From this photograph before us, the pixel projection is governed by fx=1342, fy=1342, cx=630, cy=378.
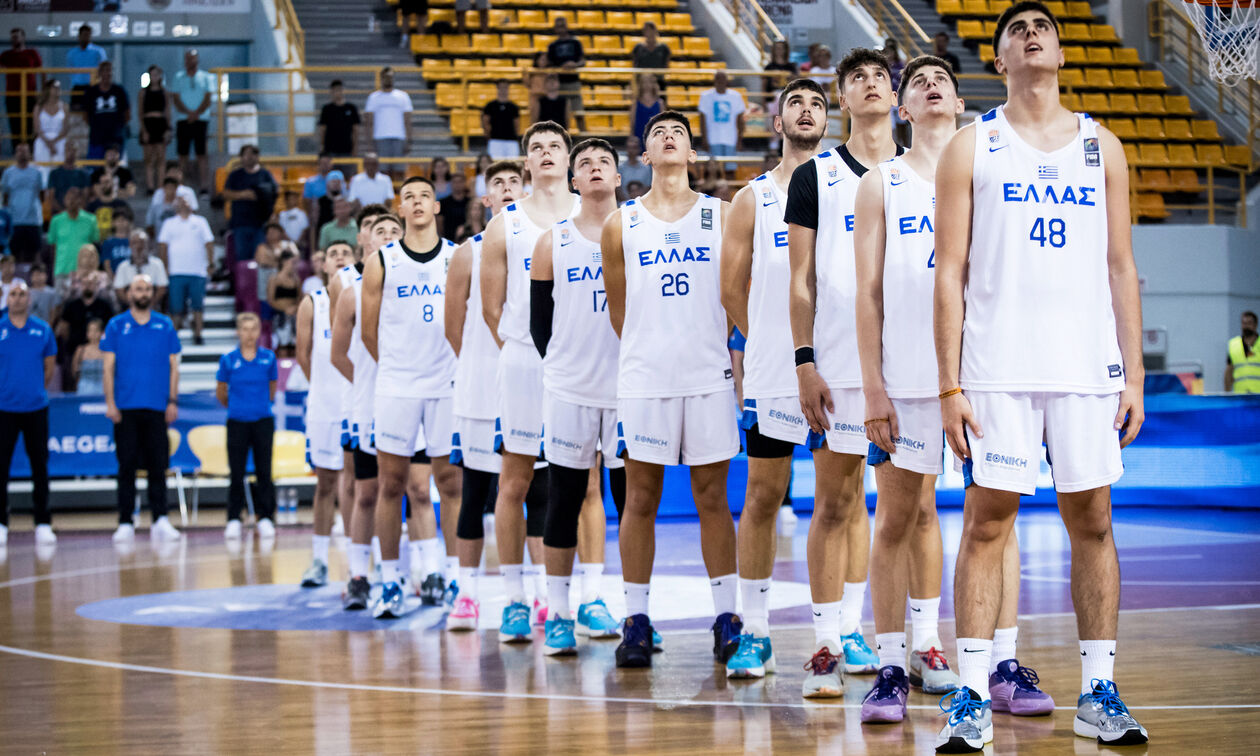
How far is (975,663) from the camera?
13.9ft

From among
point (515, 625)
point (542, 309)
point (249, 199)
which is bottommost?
point (515, 625)

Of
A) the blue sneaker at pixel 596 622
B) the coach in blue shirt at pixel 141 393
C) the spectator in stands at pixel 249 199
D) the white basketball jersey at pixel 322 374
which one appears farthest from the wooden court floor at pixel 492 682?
the spectator in stands at pixel 249 199

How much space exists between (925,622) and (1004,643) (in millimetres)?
470

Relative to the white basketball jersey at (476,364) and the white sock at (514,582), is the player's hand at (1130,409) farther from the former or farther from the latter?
the white basketball jersey at (476,364)

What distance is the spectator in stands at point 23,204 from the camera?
1692 centimetres

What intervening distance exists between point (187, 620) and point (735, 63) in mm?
17160

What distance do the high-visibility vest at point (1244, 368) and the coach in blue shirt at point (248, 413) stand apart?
10943 millimetres

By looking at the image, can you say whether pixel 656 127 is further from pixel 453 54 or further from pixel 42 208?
pixel 453 54

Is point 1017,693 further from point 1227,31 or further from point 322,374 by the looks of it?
point 1227,31

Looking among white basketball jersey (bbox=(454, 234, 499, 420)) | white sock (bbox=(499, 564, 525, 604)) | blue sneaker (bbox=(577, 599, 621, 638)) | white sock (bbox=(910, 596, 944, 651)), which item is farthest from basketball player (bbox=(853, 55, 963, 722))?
white basketball jersey (bbox=(454, 234, 499, 420))

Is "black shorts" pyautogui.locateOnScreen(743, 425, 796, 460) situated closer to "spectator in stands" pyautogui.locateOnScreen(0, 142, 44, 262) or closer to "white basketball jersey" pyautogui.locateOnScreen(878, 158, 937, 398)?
"white basketball jersey" pyautogui.locateOnScreen(878, 158, 937, 398)

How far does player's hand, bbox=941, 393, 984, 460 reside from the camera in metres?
4.15

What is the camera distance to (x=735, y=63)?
22875mm

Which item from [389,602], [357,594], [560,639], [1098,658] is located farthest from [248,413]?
[1098,658]
